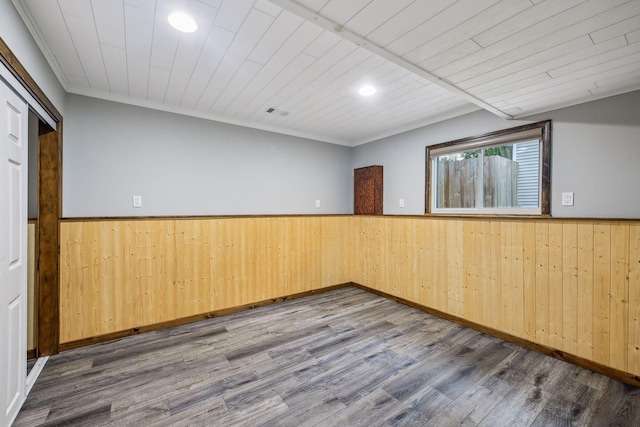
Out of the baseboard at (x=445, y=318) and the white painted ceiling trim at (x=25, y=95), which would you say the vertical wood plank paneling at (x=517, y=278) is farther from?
the white painted ceiling trim at (x=25, y=95)

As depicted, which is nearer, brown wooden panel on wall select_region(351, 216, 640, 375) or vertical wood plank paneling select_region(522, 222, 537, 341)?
brown wooden panel on wall select_region(351, 216, 640, 375)

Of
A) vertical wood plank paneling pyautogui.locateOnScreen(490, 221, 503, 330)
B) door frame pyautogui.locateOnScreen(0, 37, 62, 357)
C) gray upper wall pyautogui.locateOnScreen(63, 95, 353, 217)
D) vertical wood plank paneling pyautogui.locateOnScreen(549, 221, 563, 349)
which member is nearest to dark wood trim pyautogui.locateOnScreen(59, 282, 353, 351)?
door frame pyautogui.locateOnScreen(0, 37, 62, 357)

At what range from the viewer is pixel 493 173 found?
3189 millimetres

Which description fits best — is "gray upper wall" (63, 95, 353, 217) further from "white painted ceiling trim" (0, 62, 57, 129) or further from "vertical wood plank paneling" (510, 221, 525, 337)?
"vertical wood plank paneling" (510, 221, 525, 337)

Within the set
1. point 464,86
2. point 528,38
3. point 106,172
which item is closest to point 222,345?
point 106,172

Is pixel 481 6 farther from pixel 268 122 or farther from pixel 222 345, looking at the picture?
pixel 222 345

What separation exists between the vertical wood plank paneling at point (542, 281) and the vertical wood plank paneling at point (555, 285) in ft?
0.09

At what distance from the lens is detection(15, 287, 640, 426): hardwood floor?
1.73 meters

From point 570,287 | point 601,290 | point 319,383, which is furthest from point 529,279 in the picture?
point 319,383

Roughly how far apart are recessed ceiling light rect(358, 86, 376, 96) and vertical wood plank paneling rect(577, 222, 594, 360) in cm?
214

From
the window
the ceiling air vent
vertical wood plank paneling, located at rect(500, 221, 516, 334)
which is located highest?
the ceiling air vent

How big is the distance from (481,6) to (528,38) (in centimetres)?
46

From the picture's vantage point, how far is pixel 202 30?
181 cm

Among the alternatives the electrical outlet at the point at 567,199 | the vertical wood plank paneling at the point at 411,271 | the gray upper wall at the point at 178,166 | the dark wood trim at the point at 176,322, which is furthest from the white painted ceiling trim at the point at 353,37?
the dark wood trim at the point at 176,322
